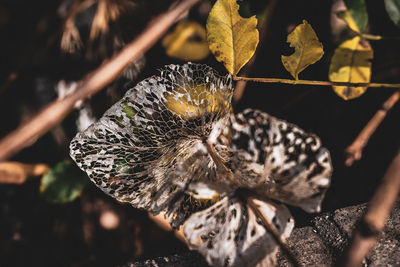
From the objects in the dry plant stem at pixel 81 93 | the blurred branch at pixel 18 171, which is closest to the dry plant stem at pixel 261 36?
the dry plant stem at pixel 81 93

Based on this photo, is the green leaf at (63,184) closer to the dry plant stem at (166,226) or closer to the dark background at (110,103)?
the dark background at (110,103)

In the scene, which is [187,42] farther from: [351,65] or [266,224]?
[266,224]

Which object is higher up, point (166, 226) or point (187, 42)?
point (187, 42)

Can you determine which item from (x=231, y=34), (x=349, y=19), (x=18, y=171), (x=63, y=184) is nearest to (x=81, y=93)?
(x=231, y=34)

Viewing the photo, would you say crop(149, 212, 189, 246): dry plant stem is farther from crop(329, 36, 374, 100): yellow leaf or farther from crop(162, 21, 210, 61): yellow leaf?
crop(329, 36, 374, 100): yellow leaf

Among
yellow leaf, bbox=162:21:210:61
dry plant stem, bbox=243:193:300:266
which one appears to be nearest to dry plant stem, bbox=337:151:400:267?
dry plant stem, bbox=243:193:300:266

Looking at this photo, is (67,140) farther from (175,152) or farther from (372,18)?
(372,18)
